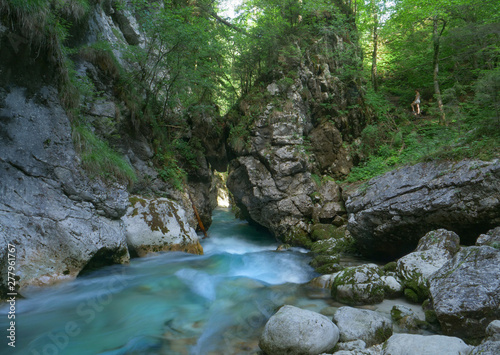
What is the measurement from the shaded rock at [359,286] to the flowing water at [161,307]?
0.44m

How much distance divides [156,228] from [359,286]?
5670 millimetres

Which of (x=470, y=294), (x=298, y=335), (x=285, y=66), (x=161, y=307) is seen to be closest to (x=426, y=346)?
(x=470, y=294)

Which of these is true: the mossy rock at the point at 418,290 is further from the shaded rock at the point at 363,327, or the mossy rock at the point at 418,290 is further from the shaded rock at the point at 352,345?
the shaded rock at the point at 352,345

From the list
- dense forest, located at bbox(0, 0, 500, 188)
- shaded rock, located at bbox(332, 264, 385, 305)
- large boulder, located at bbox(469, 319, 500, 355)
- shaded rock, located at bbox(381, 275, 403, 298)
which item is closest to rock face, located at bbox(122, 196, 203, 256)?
dense forest, located at bbox(0, 0, 500, 188)

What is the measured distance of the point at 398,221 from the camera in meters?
7.36

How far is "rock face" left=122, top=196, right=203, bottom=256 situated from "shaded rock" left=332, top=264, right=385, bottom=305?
15.7 ft

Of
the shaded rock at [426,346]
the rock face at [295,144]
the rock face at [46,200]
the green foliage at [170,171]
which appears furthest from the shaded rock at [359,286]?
the green foliage at [170,171]

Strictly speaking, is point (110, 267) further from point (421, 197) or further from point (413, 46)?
point (413, 46)

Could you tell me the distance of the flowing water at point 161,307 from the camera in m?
3.93

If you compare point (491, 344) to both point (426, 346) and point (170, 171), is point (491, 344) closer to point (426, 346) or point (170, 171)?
point (426, 346)

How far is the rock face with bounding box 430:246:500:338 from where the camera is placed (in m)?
3.54

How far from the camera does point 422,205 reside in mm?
6820

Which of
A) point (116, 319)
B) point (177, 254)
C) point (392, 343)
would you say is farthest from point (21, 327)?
point (392, 343)

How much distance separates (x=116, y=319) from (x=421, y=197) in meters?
7.31
